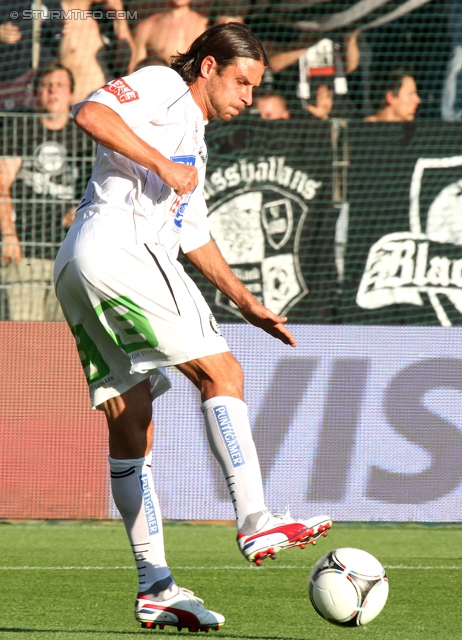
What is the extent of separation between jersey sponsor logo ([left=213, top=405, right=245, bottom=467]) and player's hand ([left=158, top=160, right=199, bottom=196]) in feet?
2.37

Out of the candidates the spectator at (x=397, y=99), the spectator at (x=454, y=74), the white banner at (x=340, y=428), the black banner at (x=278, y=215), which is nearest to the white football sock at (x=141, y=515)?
the white banner at (x=340, y=428)

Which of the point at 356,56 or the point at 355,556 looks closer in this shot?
the point at 355,556

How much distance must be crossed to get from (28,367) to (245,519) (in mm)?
4084

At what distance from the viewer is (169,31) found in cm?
908

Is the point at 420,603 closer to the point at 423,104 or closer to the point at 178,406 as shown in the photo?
the point at 178,406

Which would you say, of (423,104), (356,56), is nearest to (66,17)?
(356,56)

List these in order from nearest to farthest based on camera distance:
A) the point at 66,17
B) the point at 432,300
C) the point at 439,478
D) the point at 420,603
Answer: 1. the point at 420,603
2. the point at 439,478
3. the point at 432,300
4. the point at 66,17

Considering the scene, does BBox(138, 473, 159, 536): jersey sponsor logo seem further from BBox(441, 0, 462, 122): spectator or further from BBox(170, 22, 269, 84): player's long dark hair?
BBox(441, 0, 462, 122): spectator

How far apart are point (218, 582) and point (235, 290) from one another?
5.96ft

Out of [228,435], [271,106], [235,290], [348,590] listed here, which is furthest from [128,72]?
[348,590]

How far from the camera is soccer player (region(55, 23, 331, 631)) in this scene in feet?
11.5

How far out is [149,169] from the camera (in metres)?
3.47

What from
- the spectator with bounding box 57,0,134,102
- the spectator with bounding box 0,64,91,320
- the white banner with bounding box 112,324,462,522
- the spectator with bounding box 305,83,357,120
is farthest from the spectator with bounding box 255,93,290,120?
the white banner with bounding box 112,324,462,522

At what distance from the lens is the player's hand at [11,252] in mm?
7918
